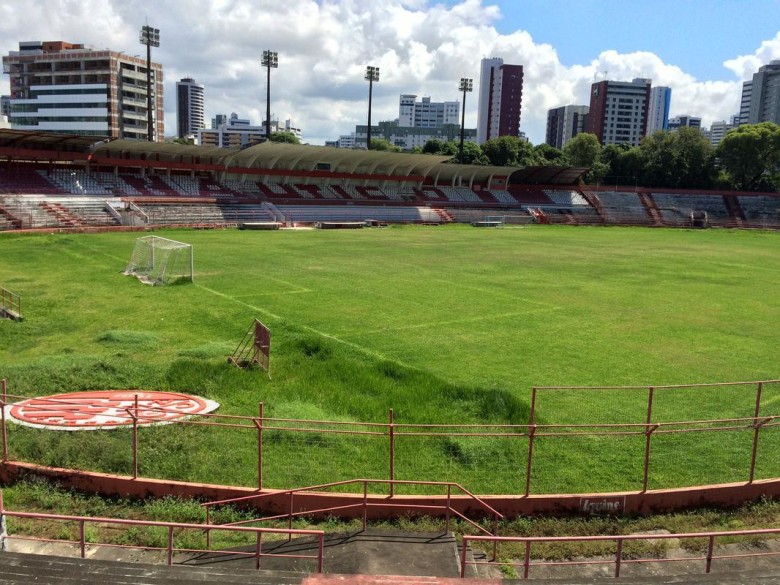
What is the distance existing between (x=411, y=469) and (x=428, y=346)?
8.40 metres

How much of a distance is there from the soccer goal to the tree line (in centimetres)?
8814

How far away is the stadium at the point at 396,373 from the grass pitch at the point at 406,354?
72 mm

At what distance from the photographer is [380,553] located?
8.71m

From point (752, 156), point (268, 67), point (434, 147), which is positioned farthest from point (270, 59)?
point (752, 156)

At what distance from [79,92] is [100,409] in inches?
5177

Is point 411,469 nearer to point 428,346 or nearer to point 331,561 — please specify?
point 331,561

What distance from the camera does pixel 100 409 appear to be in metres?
13.5

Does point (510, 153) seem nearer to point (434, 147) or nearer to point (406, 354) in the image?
point (434, 147)

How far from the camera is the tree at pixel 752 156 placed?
324 feet

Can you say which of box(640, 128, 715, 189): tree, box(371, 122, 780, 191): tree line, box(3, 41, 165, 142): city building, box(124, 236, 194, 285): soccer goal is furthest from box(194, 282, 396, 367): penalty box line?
box(3, 41, 165, 142): city building

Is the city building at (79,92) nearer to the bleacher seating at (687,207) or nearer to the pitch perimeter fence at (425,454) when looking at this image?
the bleacher seating at (687,207)

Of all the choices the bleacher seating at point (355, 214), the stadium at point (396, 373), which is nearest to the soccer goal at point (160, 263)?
the stadium at point (396, 373)

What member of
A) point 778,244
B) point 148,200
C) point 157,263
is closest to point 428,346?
point 157,263

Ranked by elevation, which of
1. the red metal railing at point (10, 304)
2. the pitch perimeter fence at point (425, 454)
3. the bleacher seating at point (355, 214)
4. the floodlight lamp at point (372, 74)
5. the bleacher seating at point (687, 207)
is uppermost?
the floodlight lamp at point (372, 74)
